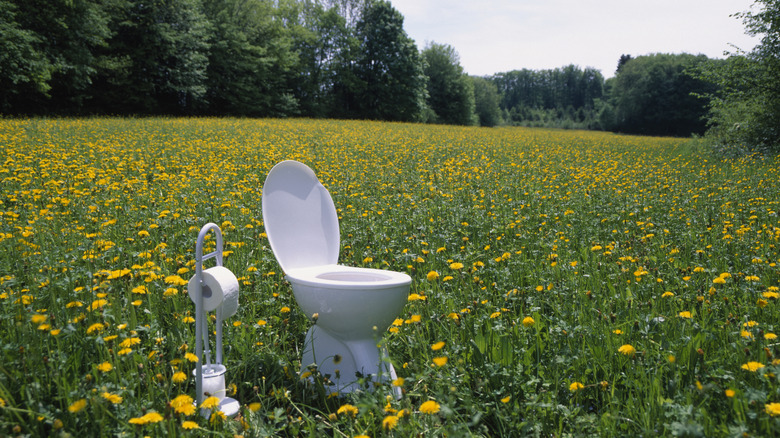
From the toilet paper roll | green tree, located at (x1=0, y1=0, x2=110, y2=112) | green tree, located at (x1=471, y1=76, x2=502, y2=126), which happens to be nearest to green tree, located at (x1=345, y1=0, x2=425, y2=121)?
green tree, located at (x1=0, y1=0, x2=110, y2=112)

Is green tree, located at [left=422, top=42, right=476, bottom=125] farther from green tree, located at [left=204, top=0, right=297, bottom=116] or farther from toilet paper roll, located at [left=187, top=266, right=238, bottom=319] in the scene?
toilet paper roll, located at [left=187, top=266, right=238, bottom=319]

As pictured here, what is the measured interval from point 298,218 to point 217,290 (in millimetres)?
962

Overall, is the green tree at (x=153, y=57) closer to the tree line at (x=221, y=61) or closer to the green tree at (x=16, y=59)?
the tree line at (x=221, y=61)

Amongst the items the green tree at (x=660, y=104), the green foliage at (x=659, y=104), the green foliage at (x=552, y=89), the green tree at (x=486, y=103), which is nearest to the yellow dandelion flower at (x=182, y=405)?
the green tree at (x=660, y=104)

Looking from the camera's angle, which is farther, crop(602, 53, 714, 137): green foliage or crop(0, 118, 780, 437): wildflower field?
crop(602, 53, 714, 137): green foliage

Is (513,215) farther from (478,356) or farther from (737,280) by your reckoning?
(478,356)

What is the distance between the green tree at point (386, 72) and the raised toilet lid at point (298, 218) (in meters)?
38.3

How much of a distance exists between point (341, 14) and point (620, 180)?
4242cm

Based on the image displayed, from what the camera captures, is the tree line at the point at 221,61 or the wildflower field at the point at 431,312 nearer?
the wildflower field at the point at 431,312

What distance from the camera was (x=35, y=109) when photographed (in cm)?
2069

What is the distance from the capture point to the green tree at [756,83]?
11172 mm

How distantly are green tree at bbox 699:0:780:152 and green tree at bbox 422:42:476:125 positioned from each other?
3898cm

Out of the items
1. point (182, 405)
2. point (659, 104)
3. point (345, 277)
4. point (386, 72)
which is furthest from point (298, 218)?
point (659, 104)

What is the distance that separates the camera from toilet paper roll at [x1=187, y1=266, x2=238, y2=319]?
1705mm
